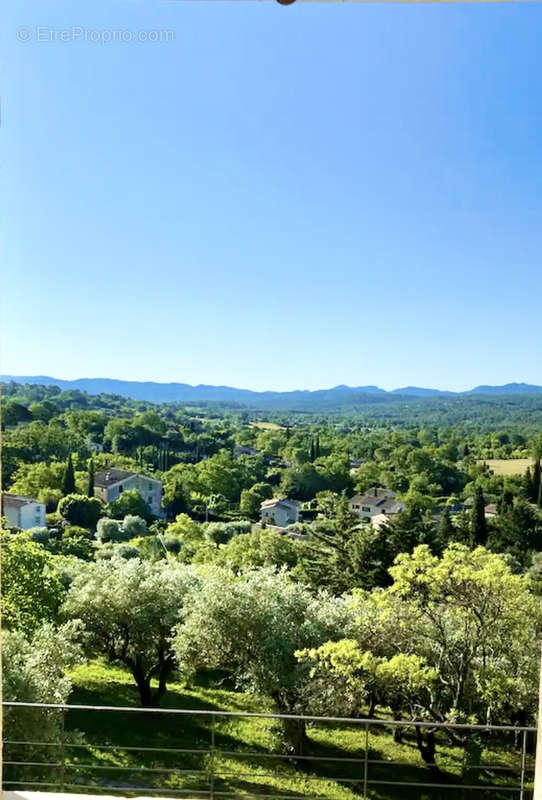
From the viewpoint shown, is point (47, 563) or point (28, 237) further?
point (28, 237)

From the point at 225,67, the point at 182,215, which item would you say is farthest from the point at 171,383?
the point at 225,67

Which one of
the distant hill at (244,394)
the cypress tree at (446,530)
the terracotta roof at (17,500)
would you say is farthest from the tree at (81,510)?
the cypress tree at (446,530)

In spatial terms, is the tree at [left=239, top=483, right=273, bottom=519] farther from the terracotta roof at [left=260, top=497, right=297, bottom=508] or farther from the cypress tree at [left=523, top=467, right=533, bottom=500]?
the cypress tree at [left=523, top=467, right=533, bottom=500]

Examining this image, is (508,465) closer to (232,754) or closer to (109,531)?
(232,754)

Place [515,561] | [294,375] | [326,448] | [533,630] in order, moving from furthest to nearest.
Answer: [294,375]
[326,448]
[515,561]
[533,630]

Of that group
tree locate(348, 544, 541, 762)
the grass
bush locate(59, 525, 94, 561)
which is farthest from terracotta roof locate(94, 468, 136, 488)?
tree locate(348, 544, 541, 762)

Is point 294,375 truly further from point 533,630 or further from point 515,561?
point 533,630

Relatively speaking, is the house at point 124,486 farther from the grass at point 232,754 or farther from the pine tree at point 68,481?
the grass at point 232,754
